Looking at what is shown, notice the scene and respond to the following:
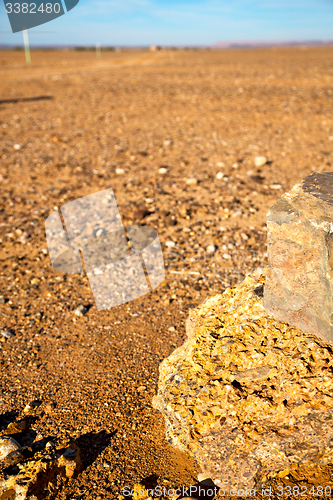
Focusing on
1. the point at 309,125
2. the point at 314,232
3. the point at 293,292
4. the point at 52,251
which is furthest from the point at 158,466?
the point at 309,125

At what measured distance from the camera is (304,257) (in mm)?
2158

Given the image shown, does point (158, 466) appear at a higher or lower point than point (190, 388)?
lower

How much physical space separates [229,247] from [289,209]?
8.52 feet

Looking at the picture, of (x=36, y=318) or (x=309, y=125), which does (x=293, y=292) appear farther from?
(x=309, y=125)

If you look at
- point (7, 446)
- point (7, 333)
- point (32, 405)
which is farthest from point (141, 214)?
point (7, 446)

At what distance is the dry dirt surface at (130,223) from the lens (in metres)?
2.55

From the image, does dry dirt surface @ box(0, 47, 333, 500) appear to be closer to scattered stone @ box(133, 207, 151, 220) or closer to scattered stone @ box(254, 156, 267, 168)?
scattered stone @ box(133, 207, 151, 220)

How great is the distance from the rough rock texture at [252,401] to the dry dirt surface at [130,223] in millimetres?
192

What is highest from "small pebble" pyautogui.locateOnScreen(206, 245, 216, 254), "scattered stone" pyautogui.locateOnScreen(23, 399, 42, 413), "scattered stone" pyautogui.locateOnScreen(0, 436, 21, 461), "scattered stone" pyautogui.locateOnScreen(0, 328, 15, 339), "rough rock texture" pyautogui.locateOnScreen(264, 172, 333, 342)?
"rough rock texture" pyautogui.locateOnScreen(264, 172, 333, 342)

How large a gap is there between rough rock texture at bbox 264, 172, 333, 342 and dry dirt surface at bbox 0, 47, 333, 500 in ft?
2.93

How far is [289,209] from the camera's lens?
2.15 m

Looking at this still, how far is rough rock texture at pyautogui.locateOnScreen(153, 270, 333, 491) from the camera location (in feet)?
6.65

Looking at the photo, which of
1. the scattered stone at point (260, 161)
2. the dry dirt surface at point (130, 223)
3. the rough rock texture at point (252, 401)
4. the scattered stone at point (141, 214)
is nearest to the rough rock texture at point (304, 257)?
the rough rock texture at point (252, 401)

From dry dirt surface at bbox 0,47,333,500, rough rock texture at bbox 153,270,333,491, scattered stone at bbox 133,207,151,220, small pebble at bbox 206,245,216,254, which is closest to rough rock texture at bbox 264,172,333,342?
rough rock texture at bbox 153,270,333,491
